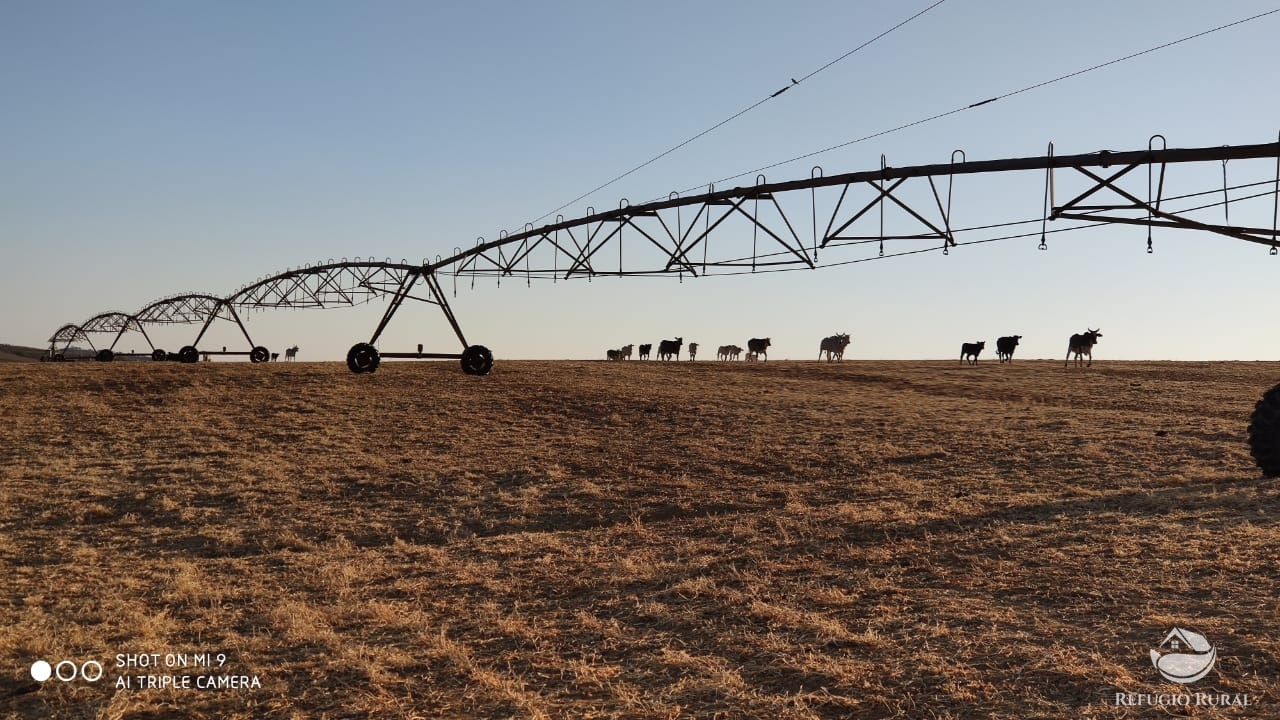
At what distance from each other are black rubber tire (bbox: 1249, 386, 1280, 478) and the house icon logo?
9.89m

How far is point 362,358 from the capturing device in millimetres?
38031

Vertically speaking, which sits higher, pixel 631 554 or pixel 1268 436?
pixel 1268 436

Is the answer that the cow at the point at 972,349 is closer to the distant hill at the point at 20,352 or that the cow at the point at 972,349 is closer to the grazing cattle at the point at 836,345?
the grazing cattle at the point at 836,345

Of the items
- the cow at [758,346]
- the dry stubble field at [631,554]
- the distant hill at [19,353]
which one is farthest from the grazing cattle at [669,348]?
the distant hill at [19,353]

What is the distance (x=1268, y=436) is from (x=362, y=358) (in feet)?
106

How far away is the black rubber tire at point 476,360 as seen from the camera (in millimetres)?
39344

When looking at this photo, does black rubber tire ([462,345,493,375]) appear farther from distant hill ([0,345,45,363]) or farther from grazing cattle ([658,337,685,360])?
distant hill ([0,345,45,363])

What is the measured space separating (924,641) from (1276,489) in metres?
11.8

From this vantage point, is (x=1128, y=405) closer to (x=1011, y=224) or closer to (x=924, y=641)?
(x=1011, y=224)

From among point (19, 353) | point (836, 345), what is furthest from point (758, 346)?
point (19, 353)

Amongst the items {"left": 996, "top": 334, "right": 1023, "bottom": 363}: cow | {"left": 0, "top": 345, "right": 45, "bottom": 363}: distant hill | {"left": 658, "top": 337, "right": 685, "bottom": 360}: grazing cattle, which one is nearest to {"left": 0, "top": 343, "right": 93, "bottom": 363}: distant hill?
{"left": 0, "top": 345, "right": 45, "bottom": 363}: distant hill

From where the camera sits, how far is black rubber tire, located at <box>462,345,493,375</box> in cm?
3934

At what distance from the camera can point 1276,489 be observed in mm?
16656

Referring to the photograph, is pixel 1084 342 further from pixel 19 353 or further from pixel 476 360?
pixel 19 353
